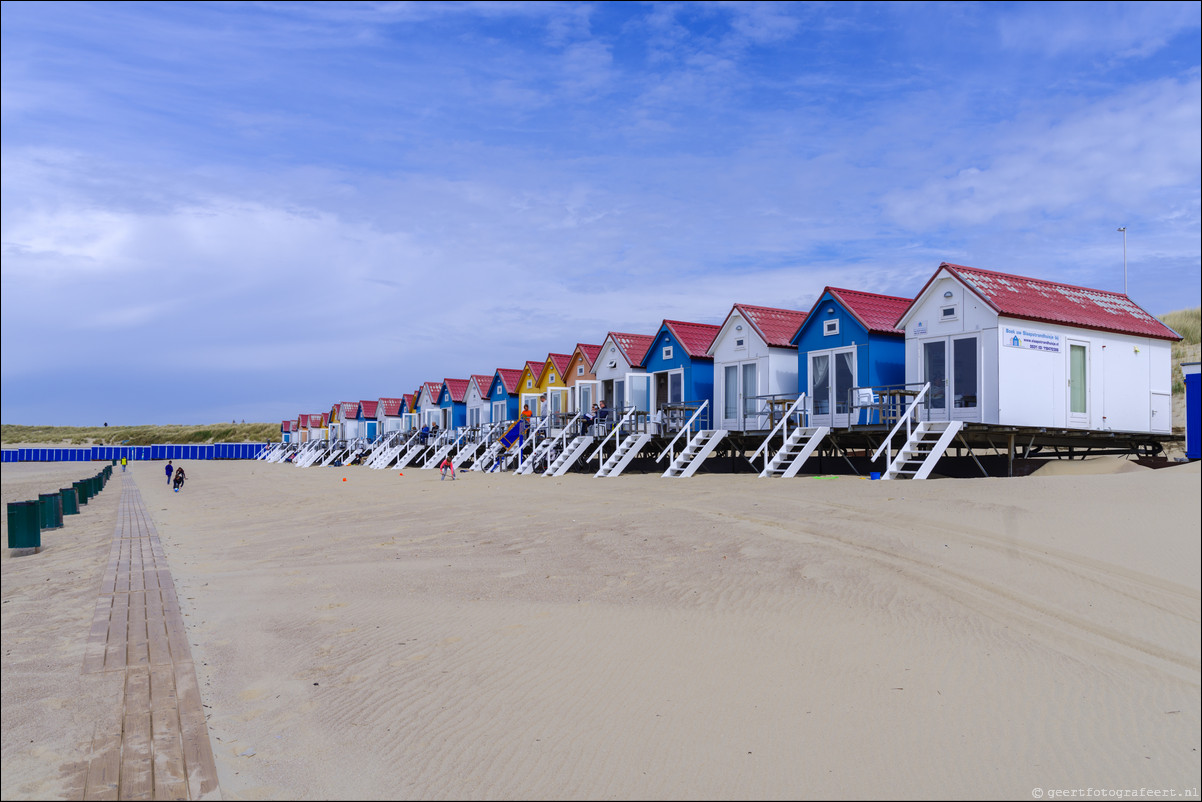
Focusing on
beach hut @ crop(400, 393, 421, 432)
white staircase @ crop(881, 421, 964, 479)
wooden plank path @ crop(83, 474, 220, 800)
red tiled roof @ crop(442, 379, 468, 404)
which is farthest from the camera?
beach hut @ crop(400, 393, 421, 432)

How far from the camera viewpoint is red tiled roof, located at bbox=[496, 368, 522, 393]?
45312 millimetres

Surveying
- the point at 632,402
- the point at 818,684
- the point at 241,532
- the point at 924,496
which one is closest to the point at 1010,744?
the point at 818,684

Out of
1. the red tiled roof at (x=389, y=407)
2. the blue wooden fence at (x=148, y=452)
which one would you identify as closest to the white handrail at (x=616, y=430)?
the red tiled roof at (x=389, y=407)

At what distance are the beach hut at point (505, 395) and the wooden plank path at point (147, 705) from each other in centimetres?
3363

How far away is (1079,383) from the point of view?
840 inches

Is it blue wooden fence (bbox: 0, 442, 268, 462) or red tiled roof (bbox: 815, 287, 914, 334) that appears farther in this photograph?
blue wooden fence (bbox: 0, 442, 268, 462)

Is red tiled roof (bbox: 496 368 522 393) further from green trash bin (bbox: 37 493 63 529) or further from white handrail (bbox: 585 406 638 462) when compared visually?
green trash bin (bbox: 37 493 63 529)

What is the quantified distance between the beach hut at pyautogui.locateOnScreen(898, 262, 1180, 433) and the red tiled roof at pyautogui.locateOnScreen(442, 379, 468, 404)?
110ft

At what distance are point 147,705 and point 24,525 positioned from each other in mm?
10531

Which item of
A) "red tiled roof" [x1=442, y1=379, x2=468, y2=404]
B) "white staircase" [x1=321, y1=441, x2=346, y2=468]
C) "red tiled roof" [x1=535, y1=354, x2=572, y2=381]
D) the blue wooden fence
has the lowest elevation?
the blue wooden fence

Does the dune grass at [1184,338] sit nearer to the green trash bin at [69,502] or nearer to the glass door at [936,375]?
the glass door at [936,375]

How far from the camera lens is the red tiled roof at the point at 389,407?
206 feet

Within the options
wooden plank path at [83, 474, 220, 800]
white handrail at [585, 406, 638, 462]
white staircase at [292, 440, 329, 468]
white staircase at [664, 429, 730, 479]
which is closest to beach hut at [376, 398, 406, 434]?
white staircase at [292, 440, 329, 468]

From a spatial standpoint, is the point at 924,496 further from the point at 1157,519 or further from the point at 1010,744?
the point at 1157,519
